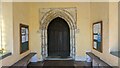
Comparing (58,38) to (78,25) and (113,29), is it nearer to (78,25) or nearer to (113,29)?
(78,25)

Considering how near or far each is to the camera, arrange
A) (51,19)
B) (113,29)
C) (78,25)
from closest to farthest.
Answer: (113,29) → (78,25) → (51,19)

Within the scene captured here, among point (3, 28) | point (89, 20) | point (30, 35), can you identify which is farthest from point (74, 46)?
point (3, 28)

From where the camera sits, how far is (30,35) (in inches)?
367

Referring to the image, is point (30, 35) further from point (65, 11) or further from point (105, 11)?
point (105, 11)

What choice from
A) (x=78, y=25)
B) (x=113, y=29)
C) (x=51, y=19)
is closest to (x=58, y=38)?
(x=51, y=19)

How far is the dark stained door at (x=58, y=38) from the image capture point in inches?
402

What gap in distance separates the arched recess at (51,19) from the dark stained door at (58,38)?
25.3 inches

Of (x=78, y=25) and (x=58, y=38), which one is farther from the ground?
(x=78, y=25)

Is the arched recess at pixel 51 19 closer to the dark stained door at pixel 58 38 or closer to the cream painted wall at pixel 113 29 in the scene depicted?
the dark stained door at pixel 58 38

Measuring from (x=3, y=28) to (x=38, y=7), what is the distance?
364cm

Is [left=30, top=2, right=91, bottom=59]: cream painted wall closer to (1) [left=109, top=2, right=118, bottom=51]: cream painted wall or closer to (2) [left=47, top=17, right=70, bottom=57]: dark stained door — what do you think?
(2) [left=47, top=17, right=70, bottom=57]: dark stained door

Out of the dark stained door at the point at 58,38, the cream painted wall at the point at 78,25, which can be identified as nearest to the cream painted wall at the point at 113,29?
the cream painted wall at the point at 78,25

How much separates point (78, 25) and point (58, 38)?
4.66ft

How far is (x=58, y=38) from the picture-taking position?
1031 cm
